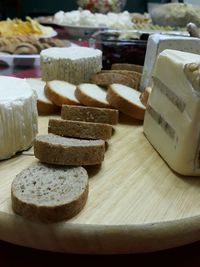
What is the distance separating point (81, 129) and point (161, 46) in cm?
62

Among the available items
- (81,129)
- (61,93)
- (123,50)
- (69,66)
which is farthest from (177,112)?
(123,50)

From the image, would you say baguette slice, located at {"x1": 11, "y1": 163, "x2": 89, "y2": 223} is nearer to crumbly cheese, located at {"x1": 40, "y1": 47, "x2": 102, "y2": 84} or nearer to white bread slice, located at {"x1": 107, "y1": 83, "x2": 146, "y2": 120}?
white bread slice, located at {"x1": 107, "y1": 83, "x2": 146, "y2": 120}

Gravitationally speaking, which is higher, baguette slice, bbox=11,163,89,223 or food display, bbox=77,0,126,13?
baguette slice, bbox=11,163,89,223

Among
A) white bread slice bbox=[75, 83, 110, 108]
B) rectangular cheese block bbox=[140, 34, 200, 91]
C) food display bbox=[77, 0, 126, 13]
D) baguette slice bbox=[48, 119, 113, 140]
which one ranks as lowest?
food display bbox=[77, 0, 126, 13]

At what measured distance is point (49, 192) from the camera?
0.86 meters

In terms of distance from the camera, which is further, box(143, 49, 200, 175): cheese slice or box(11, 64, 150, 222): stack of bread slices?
box(143, 49, 200, 175): cheese slice

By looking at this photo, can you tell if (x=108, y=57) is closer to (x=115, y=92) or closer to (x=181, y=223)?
(x=115, y=92)

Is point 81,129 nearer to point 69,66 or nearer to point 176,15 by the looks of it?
point 69,66

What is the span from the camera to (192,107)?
99 cm

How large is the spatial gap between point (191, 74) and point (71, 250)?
1.68 ft

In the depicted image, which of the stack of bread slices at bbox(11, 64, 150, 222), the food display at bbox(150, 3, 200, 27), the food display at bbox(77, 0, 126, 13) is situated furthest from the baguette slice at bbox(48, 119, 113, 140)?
the food display at bbox(77, 0, 126, 13)

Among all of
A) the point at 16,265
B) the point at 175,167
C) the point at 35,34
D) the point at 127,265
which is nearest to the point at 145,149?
the point at 175,167

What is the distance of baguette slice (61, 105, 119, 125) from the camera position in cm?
124

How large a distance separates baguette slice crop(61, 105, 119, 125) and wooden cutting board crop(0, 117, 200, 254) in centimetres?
23
